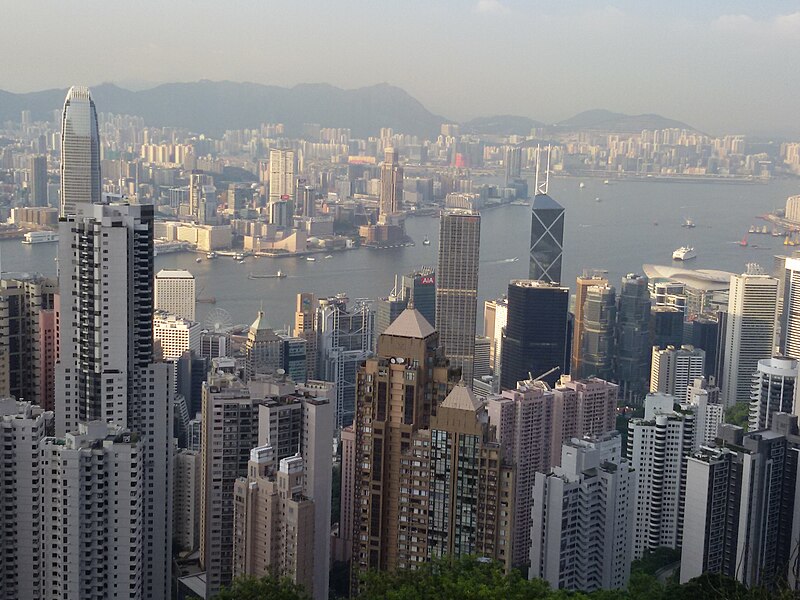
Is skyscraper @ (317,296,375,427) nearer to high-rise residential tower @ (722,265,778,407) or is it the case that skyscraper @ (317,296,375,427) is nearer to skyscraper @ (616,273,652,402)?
skyscraper @ (616,273,652,402)

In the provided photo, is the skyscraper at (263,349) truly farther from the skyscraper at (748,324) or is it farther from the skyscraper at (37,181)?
the skyscraper at (748,324)

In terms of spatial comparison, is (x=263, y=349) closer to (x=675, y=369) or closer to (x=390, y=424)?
(x=675, y=369)

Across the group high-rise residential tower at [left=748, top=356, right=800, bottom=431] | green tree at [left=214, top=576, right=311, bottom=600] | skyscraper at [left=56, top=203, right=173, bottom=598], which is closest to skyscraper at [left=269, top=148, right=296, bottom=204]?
high-rise residential tower at [left=748, top=356, right=800, bottom=431]

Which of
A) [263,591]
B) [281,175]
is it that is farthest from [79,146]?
[263,591]

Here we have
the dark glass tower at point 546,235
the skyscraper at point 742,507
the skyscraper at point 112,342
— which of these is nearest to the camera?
the skyscraper at point 112,342

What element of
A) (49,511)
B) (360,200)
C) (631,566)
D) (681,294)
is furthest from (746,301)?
(49,511)

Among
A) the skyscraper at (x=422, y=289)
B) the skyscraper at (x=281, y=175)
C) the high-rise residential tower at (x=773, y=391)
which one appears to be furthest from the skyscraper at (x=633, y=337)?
the skyscraper at (x=281, y=175)
